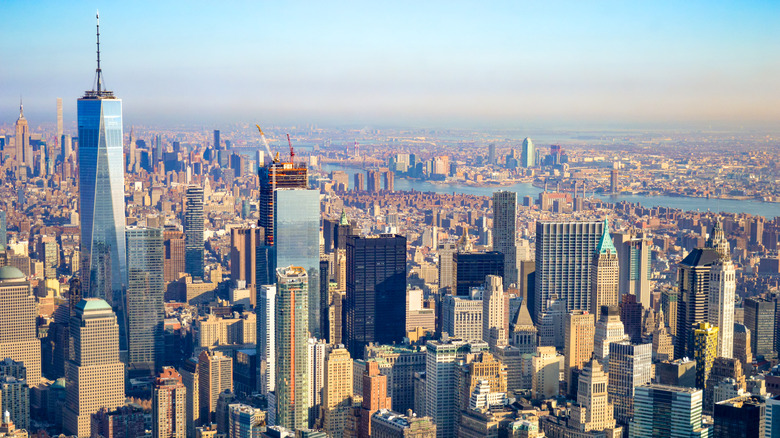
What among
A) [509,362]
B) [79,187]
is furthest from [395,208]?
[509,362]

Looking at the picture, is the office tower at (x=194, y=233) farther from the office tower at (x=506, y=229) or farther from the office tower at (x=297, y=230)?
the office tower at (x=506, y=229)

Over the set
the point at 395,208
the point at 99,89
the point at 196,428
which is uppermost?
the point at 99,89

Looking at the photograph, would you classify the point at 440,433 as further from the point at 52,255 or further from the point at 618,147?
the point at 52,255

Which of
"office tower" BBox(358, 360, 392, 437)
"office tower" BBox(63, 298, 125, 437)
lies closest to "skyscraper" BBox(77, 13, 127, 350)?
"office tower" BBox(63, 298, 125, 437)

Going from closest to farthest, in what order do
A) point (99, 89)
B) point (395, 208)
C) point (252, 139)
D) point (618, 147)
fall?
1. point (618, 147)
2. point (99, 89)
3. point (252, 139)
4. point (395, 208)

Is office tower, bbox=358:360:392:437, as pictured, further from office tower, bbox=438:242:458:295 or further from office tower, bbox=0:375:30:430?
office tower, bbox=438:242:458:295
